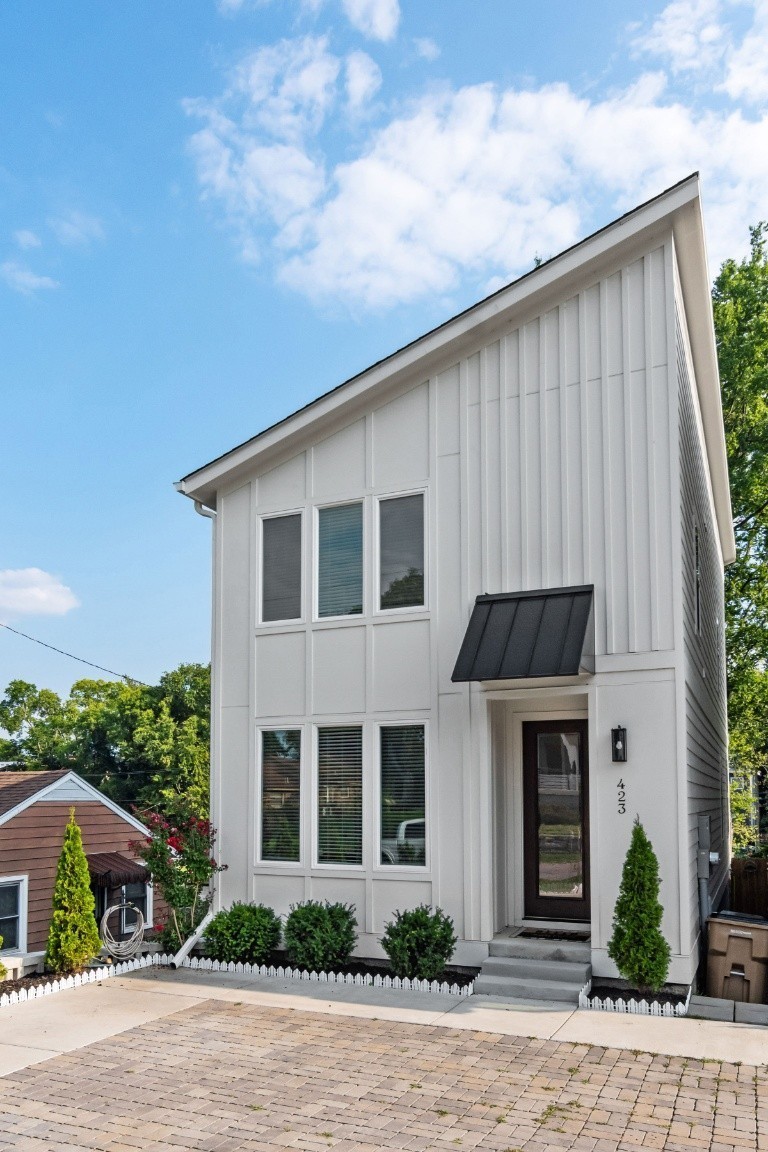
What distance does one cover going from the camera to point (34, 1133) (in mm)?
5855

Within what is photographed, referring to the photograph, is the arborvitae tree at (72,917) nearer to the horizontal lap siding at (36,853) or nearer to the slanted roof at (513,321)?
the horizontal lap siding at (36,853)

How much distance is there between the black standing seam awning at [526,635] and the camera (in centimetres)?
914

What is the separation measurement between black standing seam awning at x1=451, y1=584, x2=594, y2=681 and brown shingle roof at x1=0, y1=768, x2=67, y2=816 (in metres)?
8.33

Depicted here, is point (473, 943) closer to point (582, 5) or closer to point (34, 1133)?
point (34, 1133)

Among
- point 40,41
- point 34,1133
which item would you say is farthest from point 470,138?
point 34,1133

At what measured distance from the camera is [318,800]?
10.8m

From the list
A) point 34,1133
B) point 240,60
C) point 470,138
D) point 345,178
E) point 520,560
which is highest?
point 240,60

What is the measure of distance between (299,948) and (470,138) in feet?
30.3

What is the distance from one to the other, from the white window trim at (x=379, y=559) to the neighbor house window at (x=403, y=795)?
1.23m

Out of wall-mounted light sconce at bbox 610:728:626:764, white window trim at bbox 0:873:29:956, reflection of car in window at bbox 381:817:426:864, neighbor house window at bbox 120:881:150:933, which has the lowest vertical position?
neighbor house window at bbox 120:881:150:933

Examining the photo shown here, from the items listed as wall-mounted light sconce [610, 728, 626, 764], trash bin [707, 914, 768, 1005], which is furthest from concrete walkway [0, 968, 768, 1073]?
wall-mounted light sconce [610, 728, 626, 764]

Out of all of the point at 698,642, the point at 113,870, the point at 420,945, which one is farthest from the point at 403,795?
the point at 113,870

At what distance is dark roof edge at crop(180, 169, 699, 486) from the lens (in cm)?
945

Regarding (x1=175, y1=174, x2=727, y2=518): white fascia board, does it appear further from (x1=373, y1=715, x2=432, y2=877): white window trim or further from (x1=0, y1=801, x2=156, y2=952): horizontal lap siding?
(x1=0, y1=801, x2=156, y2=952): horizontal lap siding
